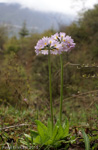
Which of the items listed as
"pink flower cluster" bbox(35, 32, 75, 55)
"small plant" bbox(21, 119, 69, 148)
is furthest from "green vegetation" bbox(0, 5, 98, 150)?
"pink flower cluster" bbox(35, 32, 75, 55)

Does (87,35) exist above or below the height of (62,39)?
above

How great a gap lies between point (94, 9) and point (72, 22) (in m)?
2.61

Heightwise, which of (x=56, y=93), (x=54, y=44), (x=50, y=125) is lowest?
(x=50, y=125)

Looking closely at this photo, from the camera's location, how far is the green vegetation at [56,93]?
1933 mm

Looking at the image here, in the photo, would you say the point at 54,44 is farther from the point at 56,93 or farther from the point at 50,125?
the point at 56,93

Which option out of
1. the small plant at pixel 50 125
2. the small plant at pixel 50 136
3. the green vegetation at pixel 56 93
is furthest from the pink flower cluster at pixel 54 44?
the small plant at pixel 50 136

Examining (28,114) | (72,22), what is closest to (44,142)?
(28,114)

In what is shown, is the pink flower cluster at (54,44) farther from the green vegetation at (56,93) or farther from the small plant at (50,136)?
the small plant at (50,136)

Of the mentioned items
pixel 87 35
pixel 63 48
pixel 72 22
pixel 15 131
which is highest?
pixel 72 22

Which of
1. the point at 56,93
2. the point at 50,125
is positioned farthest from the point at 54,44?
the point at 56,93

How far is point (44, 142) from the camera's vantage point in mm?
1697

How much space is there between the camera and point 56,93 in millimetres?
Answer: 6121

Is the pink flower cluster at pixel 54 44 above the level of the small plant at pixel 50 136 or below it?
above

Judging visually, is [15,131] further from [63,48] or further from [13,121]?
[63,48]
